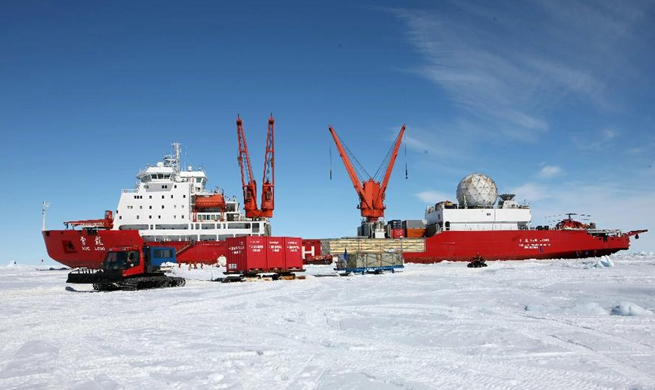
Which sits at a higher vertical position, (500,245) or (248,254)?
(248,254)

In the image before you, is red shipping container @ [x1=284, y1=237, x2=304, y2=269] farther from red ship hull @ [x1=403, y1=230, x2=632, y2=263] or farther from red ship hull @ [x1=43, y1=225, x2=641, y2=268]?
red ship hull @ [x1=403, y1=230, x2=632, y2=263]

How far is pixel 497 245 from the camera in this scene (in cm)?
5241

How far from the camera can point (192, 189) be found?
172ft

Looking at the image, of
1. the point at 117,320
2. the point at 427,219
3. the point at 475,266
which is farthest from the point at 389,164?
the point at 117,320

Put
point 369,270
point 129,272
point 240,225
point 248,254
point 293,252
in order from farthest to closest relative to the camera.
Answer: point 240,225 → point 369,270 → point 293,252 → point 248,254 → point 129,272

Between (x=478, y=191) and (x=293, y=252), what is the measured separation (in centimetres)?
3366

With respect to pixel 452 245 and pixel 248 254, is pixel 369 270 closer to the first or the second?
pixel 248 254

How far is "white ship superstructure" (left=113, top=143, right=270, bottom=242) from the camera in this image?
4991 cm

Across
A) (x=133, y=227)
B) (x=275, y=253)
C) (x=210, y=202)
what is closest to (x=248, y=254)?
(x=275, y=253)

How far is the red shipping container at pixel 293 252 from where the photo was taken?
30906 millimetres

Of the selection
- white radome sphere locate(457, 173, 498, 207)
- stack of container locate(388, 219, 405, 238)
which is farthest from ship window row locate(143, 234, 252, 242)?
white radome sphere locate(457, 173, 498, 207)

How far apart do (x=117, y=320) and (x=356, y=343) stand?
25.7ft

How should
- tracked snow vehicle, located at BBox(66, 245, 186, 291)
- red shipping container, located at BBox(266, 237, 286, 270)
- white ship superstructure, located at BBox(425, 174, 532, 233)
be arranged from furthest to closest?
1. white ship superstructure, located at BBox(425, 174, 532, 233)
2. red shipping container, located at BBox(266, 237, 286, 270)
3. tracked snow vehicle, located at BBox(66, 245, 186, 291)

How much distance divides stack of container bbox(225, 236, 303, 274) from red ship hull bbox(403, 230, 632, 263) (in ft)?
79.4
